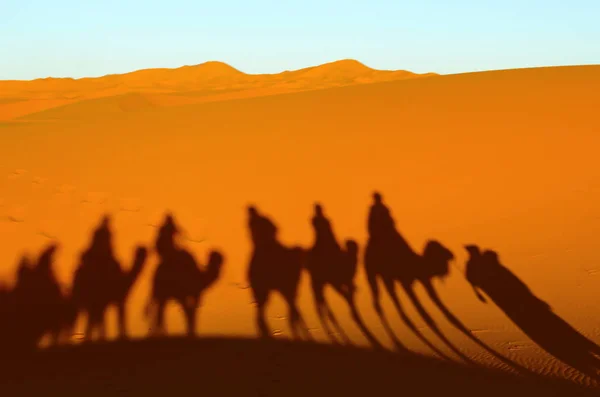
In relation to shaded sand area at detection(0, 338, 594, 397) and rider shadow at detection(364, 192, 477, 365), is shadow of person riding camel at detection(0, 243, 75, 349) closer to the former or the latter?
shaded sand area at detection(0, 338, 594, 397)

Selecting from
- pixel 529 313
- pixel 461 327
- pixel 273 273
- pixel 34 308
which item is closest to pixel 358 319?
pixel 461 327

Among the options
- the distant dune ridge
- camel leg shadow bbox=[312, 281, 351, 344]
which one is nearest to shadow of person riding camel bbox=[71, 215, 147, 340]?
camel leg shadow bbox=[312, 281, 351, 344]

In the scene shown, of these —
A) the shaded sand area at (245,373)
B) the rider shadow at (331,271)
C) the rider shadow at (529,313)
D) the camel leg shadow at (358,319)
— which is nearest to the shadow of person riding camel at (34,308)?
the shaded sand area at (245,373)

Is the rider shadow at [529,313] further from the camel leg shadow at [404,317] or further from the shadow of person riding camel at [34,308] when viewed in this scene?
the shadow of person riding camel at [34,308]

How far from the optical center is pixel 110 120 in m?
22.5

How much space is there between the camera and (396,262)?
11.0m

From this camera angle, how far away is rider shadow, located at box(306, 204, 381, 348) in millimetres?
8688

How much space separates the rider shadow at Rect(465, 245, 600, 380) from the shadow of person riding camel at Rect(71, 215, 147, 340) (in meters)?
4.98

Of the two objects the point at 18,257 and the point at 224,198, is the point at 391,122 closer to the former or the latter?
the point at 224,198

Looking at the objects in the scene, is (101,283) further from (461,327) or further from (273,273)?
(461,327)

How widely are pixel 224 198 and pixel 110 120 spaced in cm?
974

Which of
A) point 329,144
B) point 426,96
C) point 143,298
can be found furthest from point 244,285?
point 426,96

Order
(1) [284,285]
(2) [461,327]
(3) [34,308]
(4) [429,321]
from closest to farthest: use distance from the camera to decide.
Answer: (2) [461,327] < (4) [429,321] < (3) [34,308] < (1) [284,285]

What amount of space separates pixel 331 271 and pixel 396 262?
1.11 m
